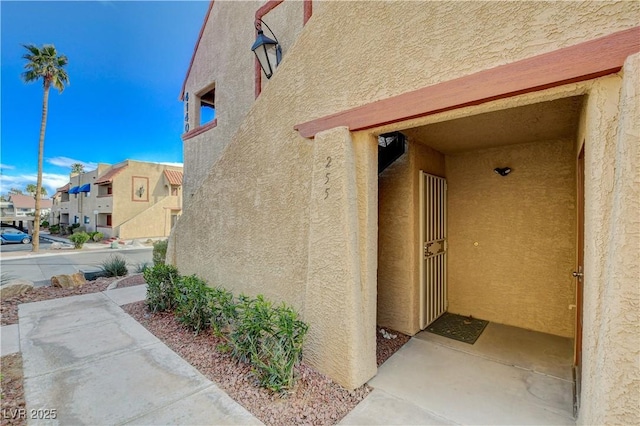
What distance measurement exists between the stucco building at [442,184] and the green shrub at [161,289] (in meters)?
0.62

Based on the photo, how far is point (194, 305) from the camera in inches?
197

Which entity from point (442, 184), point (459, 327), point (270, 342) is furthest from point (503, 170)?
point (270, 342)

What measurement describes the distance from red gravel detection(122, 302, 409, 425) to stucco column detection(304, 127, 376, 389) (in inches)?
6.7

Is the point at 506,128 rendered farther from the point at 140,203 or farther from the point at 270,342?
the point at 140,203

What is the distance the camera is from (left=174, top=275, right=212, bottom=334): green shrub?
16.0 ft

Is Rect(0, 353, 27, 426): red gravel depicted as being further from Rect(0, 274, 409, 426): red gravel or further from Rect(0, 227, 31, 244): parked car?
Rect(0, 227, 31, 244): parked car

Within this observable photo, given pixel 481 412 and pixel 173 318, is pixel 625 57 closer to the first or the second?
pixel 481 412

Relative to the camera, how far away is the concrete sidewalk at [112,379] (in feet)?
9.71

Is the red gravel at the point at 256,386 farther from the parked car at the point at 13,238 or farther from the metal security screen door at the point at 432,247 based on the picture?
the parked car at the point at 13,238

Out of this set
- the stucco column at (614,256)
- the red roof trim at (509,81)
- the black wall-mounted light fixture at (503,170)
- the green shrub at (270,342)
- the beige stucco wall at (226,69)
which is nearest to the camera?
the stucco column at (614,256)

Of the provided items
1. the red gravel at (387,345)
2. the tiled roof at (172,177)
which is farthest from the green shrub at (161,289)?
the tiled roof at (172,177)

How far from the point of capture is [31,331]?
511cm

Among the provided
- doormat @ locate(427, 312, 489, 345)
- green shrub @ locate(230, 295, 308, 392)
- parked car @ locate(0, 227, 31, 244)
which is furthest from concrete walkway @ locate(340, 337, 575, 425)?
parked car @ locate(0, 227, 31, 244)

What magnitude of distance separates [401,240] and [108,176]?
3219 centimetres
